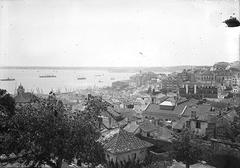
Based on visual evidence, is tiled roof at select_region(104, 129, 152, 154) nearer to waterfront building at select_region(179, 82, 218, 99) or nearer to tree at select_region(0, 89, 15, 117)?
tree at select_region(0, 89, 15, 117)

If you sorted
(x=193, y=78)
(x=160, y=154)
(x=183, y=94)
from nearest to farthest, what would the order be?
(x=160, y=154) < (x=183, y=94) < (x=193, y=78)

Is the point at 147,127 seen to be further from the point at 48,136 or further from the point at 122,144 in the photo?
the point at 48,136

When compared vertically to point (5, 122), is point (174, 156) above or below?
below

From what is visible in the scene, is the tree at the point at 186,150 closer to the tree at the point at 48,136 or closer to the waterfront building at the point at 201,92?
the tree at the point at 48,136

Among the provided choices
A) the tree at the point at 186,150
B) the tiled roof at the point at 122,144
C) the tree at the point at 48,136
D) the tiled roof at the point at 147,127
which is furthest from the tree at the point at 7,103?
the tree at the point at 186,150

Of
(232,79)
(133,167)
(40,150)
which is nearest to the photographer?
(40,150)

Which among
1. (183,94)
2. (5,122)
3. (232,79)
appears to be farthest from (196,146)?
(232,79)

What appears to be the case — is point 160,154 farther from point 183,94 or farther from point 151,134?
point 183,94
